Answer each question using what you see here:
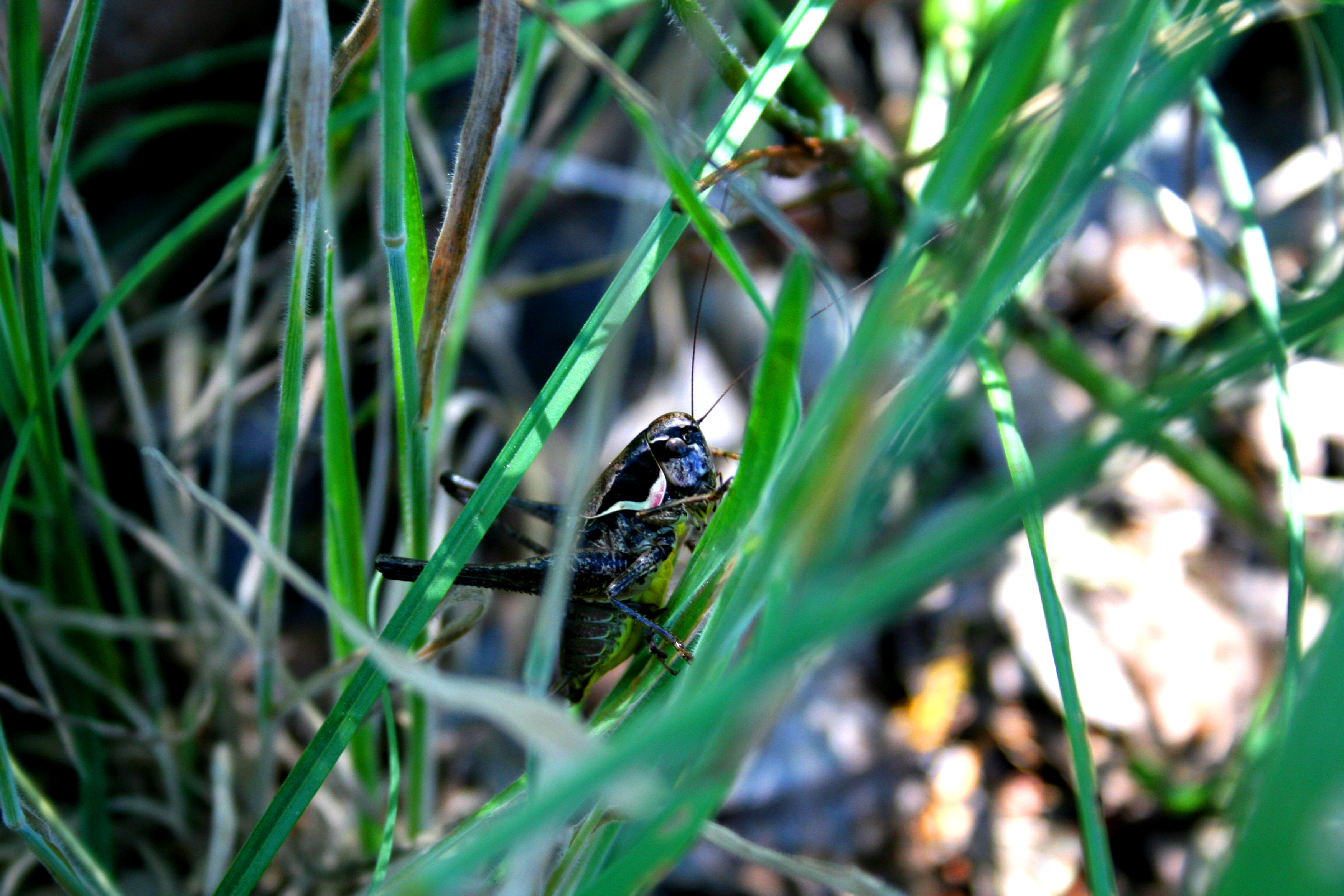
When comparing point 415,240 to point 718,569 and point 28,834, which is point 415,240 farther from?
point 28,834

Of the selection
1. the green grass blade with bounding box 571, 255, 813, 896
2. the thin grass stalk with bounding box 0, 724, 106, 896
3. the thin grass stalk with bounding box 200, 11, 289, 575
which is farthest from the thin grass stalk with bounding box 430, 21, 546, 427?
the thin grass stalk with bounding box 0, 724, 106, 896

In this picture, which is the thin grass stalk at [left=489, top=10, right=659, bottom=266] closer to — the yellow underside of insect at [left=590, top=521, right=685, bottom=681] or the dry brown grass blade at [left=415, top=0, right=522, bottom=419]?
the dry brown grass blade at [left=415, top=0, right=522, bottom=419]

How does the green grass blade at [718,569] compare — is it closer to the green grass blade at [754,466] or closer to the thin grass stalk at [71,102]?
the green grass blade at [754,466]

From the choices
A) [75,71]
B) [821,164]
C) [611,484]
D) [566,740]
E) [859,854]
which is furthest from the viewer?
[859,854]

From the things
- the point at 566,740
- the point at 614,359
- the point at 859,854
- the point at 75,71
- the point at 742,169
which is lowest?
the point at 859,854

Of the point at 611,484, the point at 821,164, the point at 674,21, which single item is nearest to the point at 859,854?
the point at 611,484

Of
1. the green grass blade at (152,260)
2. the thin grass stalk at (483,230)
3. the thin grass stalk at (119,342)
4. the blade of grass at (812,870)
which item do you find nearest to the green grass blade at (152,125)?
the thin grass stalk at (119,342)

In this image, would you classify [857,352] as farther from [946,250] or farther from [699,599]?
[699,599]

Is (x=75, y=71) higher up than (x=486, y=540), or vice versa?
(x=75, y=71)
